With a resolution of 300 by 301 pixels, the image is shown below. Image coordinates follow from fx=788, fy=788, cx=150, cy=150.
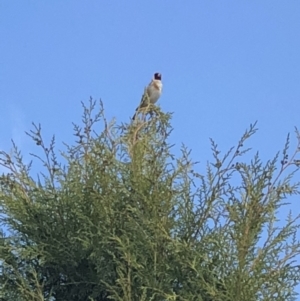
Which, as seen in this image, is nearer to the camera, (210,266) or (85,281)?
(210,266)

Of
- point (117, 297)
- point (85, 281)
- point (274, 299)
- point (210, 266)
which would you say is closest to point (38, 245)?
point (85, 281)

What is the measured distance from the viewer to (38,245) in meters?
4.07

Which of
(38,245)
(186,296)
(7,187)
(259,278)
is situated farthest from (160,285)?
(7,187)

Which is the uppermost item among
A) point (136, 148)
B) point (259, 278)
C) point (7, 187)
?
point (136, 148)

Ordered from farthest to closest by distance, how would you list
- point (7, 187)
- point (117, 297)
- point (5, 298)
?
point (7, 187) < point (5, 298) < point (117, 297)

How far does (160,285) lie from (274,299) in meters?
0.55

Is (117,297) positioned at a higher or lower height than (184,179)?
lower

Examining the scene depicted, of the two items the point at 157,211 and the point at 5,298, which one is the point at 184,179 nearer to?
the point at 157,211

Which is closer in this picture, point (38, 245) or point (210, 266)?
point (210, 266)

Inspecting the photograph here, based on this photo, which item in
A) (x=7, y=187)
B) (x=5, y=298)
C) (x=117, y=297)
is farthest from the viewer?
(x=7, y=187)

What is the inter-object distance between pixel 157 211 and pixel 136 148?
0.50m

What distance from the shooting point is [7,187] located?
4309 mm

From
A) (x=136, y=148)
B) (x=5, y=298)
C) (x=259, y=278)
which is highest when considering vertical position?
(x=136, y=148)

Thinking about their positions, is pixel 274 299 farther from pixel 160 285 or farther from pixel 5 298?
pixel 5 298
